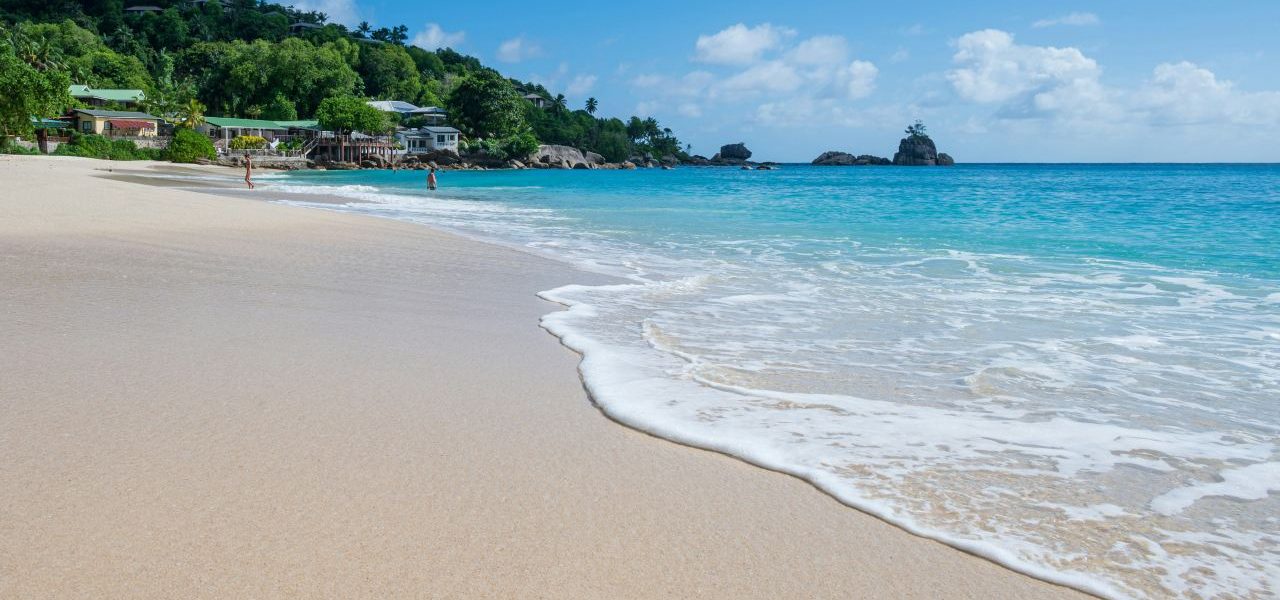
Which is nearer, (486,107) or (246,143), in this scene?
(246,143)

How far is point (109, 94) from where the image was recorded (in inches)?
3573

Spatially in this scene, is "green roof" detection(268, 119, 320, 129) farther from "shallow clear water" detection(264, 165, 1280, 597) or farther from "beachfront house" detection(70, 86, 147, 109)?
"shallow clear water" detection(264, 165, 1280, 597)

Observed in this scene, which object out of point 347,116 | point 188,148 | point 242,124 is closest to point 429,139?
point 347,116

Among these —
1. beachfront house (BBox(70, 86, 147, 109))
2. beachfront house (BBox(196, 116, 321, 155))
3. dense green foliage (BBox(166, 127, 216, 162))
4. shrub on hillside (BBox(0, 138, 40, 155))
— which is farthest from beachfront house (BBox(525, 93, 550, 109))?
shrub on hillside (BBox(0, 138, 40, 155))

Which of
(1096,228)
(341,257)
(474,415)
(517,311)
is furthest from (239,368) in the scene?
(1096,228)

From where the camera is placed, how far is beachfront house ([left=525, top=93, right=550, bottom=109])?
530 ft

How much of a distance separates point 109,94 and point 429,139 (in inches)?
1358

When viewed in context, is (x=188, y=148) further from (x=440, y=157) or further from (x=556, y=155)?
(x=556, y=155)

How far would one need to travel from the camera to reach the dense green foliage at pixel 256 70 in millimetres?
105688

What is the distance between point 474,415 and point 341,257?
279 inches

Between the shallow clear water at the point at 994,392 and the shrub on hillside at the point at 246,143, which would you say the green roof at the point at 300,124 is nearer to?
the shrub on hillside at the point at 246,143

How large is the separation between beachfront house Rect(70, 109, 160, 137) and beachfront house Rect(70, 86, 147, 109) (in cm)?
991

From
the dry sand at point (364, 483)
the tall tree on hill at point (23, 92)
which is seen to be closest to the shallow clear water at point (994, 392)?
the dry sand at point (364, 483)

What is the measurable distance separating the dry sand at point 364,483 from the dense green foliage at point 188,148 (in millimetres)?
64963
